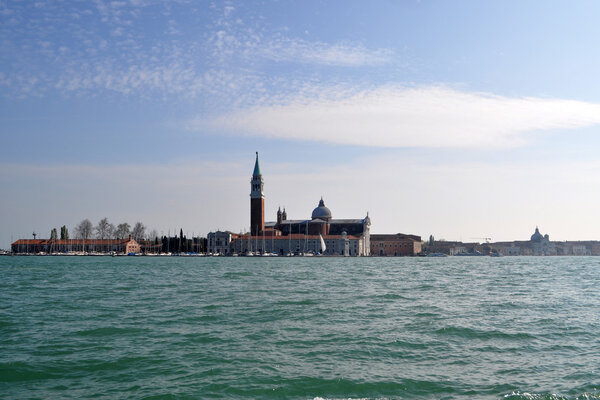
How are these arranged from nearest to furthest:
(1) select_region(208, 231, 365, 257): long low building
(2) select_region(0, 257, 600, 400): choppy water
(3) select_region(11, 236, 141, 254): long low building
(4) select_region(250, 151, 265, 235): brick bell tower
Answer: (2) select_region(0, 257, 600, 400): choppy water → (4) select_region(250, 151, 265, 235): brick bell tower → (1) select_region(208, 231, 365, 257): long low building → (3) select_region(11, 236, 141, 254): long low building

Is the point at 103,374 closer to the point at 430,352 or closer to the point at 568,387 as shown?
the point at 430,352

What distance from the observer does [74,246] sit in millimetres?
123875

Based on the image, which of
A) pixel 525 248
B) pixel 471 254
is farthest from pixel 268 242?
pixel 525 248

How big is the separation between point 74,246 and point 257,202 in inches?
1801

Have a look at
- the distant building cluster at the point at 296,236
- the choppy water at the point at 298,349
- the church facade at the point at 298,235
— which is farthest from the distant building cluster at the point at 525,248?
the choppy water at the point at 298,349

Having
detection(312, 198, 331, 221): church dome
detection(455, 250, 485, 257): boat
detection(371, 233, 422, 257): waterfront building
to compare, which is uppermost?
detection(312, 198, 331, 221): church dome

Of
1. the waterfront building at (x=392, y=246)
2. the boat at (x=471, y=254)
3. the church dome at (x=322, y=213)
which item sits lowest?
the boat at (x=471, y=254)

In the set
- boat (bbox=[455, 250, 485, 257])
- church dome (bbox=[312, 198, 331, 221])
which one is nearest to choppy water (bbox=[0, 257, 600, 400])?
church dome (bbox=[312, 198, 331, 221])

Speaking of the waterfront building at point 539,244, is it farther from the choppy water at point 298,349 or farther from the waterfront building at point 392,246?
the choppy water at point 298,349

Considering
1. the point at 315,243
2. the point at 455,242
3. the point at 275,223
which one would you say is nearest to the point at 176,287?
the point at 315,243

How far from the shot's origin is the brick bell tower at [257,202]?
370ft

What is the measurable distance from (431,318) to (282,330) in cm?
505

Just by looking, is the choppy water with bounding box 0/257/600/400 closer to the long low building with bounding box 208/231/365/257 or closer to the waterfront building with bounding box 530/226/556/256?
the long low building with bounding box 208/231/365/257

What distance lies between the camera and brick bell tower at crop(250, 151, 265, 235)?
113m
